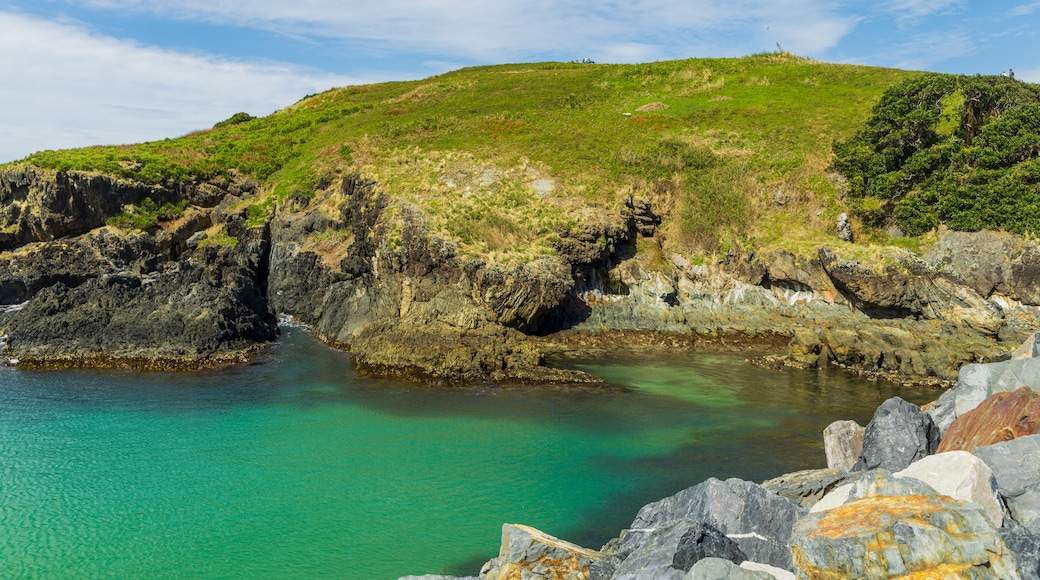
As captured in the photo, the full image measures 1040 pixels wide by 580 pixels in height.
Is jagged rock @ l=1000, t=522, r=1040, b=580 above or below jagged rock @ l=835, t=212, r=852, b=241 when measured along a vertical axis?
below

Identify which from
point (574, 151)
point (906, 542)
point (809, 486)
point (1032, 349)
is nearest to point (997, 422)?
point (809, 486)

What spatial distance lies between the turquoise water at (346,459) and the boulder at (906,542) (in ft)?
32.4

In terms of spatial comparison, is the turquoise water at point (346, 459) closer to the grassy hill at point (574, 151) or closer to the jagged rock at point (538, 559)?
the jagged rock at point (538, 559)

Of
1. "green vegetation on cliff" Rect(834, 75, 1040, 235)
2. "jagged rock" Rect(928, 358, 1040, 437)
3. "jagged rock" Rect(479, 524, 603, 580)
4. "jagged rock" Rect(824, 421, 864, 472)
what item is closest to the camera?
"jagged rock" Rect(479, 524, 603, 580)

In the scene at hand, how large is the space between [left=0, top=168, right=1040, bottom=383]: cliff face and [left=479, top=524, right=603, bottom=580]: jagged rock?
70.2 ft

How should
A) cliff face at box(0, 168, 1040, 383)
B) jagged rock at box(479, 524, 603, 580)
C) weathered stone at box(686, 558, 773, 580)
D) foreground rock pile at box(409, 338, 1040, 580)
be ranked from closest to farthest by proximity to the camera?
foreground rock pile at box(409, 338, 1040, 580) < weathered stone at box(686, 558, 773, 580) < jagged rock at box(479, 524, 603, 580) < cliff face at box(0, 168, 1040, 383)

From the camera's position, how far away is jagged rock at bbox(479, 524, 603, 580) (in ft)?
41.9

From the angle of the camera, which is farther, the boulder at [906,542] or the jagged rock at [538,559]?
the jagged rock at [538,559]

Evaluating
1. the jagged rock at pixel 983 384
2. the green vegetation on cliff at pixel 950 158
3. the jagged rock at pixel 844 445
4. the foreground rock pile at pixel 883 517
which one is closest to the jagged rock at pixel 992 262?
the green vegetation on cliff at pixel 950 158

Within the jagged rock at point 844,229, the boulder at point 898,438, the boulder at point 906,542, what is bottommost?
the boulder at point 898,438

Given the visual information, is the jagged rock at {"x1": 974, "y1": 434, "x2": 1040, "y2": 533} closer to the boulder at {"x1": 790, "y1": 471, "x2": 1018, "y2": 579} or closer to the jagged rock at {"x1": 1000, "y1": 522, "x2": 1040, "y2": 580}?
the jagged rock at {"x1": 1000, "y1": 522, "x2": 1040, "y2": 580}

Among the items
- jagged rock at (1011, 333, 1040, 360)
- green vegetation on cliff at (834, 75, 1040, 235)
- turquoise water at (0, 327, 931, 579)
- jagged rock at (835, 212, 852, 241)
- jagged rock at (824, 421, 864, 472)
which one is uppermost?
green vegetation on cliff at (834, 75, 1040, 235)

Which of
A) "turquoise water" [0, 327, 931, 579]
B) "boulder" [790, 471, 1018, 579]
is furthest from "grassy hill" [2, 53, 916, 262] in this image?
"boulder" [790, 471, 1018, 579]

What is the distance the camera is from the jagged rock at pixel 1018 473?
11.2 meters
